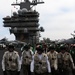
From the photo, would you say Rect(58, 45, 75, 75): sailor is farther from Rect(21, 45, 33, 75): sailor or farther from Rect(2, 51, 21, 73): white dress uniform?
Rect(21, 45, 33, 75): sailor

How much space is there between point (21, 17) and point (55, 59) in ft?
484

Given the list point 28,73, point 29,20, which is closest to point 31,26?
point 29,20

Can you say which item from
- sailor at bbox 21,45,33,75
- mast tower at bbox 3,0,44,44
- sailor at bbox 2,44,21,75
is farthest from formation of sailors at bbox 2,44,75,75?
mast tower at bbox 3,0,44,44

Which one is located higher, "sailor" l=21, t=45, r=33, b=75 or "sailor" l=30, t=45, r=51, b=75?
"sailor" l=21, t=45, r=33, b=75

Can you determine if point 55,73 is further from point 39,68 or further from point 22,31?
point 22,31

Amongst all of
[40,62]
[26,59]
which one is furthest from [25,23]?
[40,62]

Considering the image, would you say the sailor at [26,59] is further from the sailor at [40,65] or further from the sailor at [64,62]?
the sailor at [40,65]

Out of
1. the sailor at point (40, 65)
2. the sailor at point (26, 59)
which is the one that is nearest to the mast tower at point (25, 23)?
the sailor at point (26, 59)

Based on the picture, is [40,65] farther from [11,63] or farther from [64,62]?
[64,62]

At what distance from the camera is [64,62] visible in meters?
12.2

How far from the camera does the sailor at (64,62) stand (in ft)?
39.4

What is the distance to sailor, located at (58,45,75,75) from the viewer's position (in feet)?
39.4

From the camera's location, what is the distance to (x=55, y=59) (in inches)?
492

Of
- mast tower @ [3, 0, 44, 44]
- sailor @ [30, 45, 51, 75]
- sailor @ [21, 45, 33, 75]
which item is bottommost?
sailor @ [30, 45, 51, 75]
